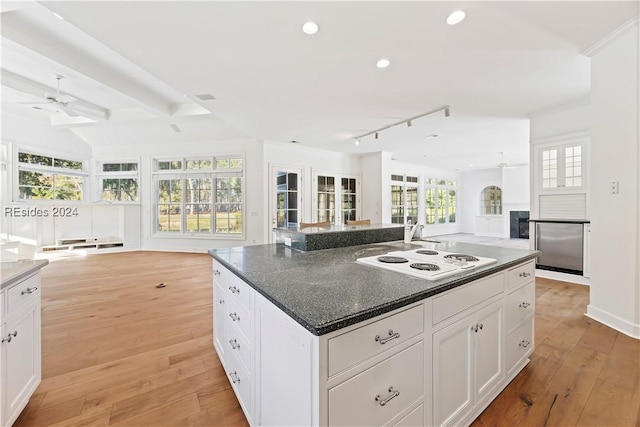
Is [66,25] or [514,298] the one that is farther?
[66,25]

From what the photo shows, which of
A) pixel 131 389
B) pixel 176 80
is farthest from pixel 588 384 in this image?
pixel 176 80

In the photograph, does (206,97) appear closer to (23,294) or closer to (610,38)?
(23,294)

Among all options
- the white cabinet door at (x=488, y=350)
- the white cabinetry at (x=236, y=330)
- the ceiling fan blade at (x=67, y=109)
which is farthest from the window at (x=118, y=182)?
the white cabinet door at (x=488, y=350)

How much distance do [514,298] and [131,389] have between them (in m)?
2.54

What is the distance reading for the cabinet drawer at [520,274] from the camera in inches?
64.9

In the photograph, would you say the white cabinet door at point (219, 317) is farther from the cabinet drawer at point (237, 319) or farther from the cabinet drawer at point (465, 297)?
the cabinet drawer at point (465, 297)

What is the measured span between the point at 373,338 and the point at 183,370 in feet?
5.55

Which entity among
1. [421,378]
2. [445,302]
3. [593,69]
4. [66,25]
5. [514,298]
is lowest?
[421,378]

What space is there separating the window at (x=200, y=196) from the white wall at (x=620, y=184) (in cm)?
606

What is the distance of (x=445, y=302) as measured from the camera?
4.00ft

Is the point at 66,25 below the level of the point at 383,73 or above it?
above

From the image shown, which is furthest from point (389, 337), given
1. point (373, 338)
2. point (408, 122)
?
point (408, 122)

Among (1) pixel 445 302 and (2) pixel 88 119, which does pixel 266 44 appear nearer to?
(1) pixel 445 302

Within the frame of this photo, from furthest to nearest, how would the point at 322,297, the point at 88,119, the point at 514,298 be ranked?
the point at 88,119, the point at 514,298, the point at 322,297
